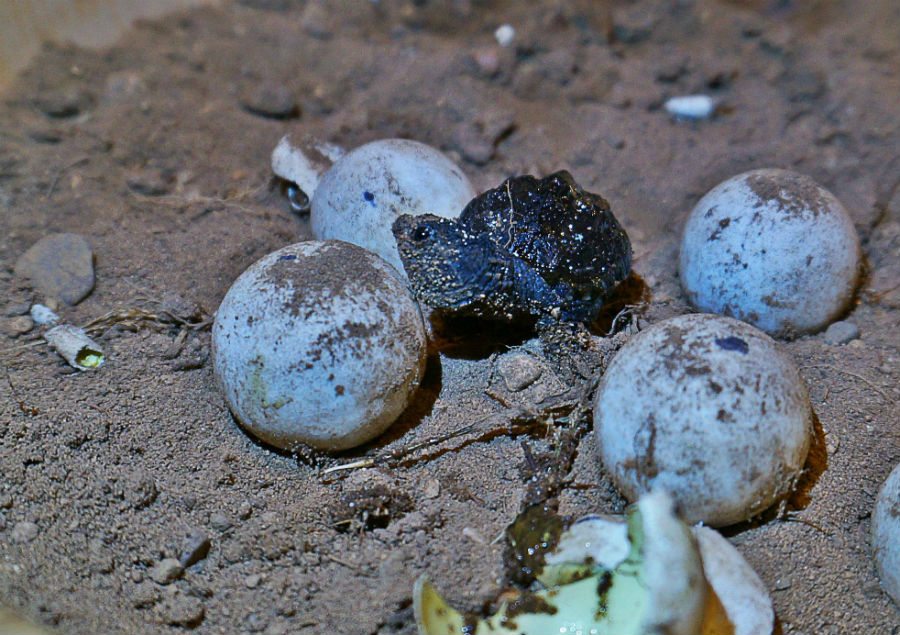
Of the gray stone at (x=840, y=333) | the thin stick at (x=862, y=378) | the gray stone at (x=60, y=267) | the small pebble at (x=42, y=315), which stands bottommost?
the thin stick at (x=862, y=378)

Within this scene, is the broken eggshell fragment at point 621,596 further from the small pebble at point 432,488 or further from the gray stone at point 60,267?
the gray stone at point 60,267

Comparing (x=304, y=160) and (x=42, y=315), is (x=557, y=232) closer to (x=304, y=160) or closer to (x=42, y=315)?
(x=304, y=160)

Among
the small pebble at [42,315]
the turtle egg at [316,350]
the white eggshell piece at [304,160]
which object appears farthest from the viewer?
the white eggshell piece at [304,160]

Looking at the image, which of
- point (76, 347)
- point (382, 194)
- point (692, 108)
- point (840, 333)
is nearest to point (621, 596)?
point (840, 333)

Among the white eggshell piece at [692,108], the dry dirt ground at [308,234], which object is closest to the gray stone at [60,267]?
the dry dirt ground at [308,234]

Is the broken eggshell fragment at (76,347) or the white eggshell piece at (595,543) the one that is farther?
the broken eggshell fragment at (76,347)

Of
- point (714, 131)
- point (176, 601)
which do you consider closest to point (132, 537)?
point (176, 601)

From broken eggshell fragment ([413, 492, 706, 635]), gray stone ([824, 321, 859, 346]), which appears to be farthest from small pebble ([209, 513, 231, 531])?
gray stone ([824, 321, 859, 346])

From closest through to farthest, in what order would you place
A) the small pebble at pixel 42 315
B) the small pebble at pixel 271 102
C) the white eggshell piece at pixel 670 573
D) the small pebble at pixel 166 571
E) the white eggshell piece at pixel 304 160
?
1. the white eggshell piece at pixel 670 573
2. the small pebble at pixel 166 571
3. the small pebble at pixel 42 315
4. the white eggshell piece at pixel 304 160
5. the small pebble at pixel 271 102

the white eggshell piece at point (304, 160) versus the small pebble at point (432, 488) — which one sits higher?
the white eggshell piece at point (304, 160)
